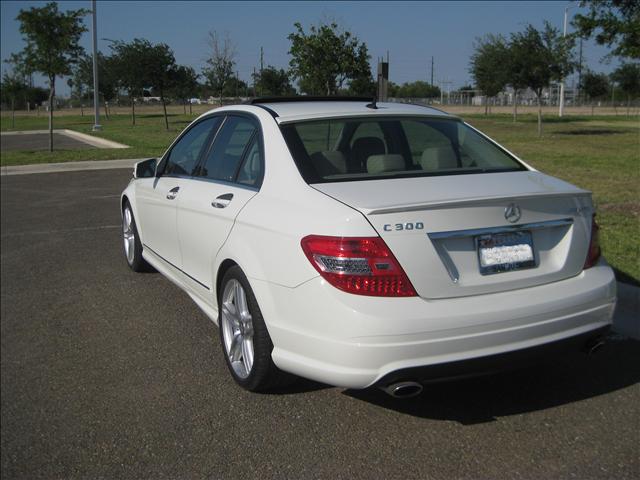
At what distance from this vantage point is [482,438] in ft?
10.9

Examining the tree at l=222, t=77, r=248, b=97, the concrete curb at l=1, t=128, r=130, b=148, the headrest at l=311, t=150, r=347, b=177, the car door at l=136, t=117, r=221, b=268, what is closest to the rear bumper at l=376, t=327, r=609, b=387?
the headrest at l=311, t=150, r=347, b=177

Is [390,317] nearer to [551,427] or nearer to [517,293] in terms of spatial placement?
[517,293]

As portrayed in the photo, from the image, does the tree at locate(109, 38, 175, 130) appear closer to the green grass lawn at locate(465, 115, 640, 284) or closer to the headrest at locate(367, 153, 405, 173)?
the green grass lawn at locate(465, 115, 640, 284)

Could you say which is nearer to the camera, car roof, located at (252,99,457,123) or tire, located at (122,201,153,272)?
car roof, located at (252,99,457,123)

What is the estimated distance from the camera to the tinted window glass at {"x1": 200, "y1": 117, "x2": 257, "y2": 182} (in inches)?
168

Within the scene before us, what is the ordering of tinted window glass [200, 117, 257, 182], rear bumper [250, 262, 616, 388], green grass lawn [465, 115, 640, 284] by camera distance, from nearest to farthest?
1. rear bumper [250, 262, 616, 388]
2. tinted window glass [200, 117, 257, 182]
3. green grass lawn [465, 115, 640, 284]

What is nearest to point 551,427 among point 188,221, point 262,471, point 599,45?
point 262,471

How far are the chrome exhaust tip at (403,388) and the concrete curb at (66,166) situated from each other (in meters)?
13.9

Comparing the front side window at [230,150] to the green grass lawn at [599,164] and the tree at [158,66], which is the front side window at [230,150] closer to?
the green grass lawn at [599,164]

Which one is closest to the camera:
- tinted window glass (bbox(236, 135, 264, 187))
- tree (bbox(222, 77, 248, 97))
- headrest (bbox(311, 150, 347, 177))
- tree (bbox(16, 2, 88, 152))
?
headrest (bbox(311, 150, 347, 177))

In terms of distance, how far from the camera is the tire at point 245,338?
11.6ft

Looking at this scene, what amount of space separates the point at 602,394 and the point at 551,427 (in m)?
0.57

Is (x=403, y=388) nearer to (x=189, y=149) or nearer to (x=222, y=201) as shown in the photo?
(x=222, y=201)

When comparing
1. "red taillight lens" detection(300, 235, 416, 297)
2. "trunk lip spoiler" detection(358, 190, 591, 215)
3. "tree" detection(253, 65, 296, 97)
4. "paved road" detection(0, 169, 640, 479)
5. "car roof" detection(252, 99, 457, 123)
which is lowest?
"paved road" detection(0, 169, 640, 479)
